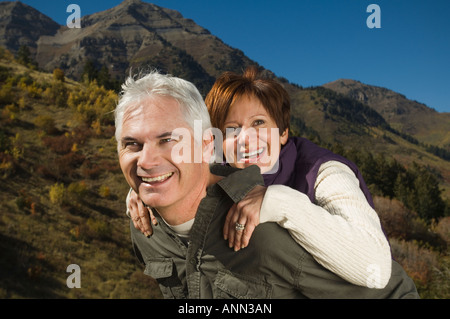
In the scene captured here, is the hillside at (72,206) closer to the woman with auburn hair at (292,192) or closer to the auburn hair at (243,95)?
the auburn hair at (243,95)

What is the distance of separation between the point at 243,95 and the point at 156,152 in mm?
1220

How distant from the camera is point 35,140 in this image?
22.2m

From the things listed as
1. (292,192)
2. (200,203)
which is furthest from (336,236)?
(200,203)

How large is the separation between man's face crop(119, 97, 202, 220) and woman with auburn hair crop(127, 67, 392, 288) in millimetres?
457

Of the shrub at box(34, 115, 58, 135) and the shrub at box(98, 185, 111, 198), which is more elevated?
the shrub at box(34, 115, 58, 135)

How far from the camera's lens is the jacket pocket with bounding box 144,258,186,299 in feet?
8.91

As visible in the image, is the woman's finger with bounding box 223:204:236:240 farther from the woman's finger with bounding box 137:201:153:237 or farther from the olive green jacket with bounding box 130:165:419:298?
the woman's finger with bounding box 137:201:153:237

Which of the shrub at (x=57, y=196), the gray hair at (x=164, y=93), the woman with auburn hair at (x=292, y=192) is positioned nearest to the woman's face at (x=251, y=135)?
the woman with auburn hair at (x=292, y=192)

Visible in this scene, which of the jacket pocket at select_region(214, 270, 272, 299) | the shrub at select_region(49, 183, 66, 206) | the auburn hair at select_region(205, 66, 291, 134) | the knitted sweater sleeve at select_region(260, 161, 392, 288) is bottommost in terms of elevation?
the jacket pocket at select_region(214, 270, 272, 299)

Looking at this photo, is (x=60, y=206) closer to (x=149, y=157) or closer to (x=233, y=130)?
(x=233, y=130)

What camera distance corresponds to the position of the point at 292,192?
201cm

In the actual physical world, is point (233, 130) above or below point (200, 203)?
above

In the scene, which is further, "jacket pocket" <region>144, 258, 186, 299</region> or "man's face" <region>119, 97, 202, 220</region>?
"jacket pocket" <region>144, 258, 186, 299</region>

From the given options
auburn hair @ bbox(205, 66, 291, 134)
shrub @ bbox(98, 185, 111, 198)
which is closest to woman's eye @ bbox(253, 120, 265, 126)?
auburn hair @ bbox(205, 66, 291, 134)
